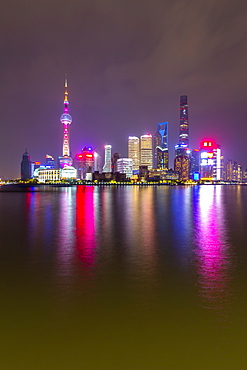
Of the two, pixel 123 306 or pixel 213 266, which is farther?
pixel 213 266

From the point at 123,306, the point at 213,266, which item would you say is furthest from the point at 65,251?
the point at 213,266

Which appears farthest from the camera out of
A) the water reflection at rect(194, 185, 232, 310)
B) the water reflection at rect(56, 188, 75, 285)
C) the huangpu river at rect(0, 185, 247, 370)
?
the water reflection at rect(56, 188, 75, 285)

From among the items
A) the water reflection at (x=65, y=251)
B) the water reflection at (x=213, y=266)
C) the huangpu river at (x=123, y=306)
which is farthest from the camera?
the water reflection at (x=65, y=251)

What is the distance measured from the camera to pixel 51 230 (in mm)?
28000

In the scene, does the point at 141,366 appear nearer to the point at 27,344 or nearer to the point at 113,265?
the point at 27,344

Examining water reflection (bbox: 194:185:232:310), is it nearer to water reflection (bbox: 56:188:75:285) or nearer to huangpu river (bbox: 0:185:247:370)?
huangpu river (bbox: 0:185:247:370)

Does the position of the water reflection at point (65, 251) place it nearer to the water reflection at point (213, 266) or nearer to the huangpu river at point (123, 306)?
the huangpu river at point (123, 306)

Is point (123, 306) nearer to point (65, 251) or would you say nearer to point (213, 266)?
point (213, 266)

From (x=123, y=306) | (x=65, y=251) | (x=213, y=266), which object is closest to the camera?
(x=123, y=306)

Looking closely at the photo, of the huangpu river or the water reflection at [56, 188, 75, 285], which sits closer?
the huangpu river

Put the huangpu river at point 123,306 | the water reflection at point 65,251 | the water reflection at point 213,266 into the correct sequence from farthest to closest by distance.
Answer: the water reflection at point 65,251 → the water reflection at point 213,266 → the huangpu river at point 123,306

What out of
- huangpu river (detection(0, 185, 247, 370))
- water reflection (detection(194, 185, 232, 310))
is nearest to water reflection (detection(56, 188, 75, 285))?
huangpu river (detection(0, 185, 247, 370))

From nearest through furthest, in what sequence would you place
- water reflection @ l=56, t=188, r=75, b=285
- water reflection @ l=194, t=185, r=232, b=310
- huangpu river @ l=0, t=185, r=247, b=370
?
huangpu river @ l=0, t=185, r=247, b=370, water reflection @ l=194, t=185, r=232, b=310, water reflection @ l=56, t=188, r=75, b=285

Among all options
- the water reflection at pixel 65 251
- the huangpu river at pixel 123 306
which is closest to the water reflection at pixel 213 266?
the huangpu river at pixel 123 306
